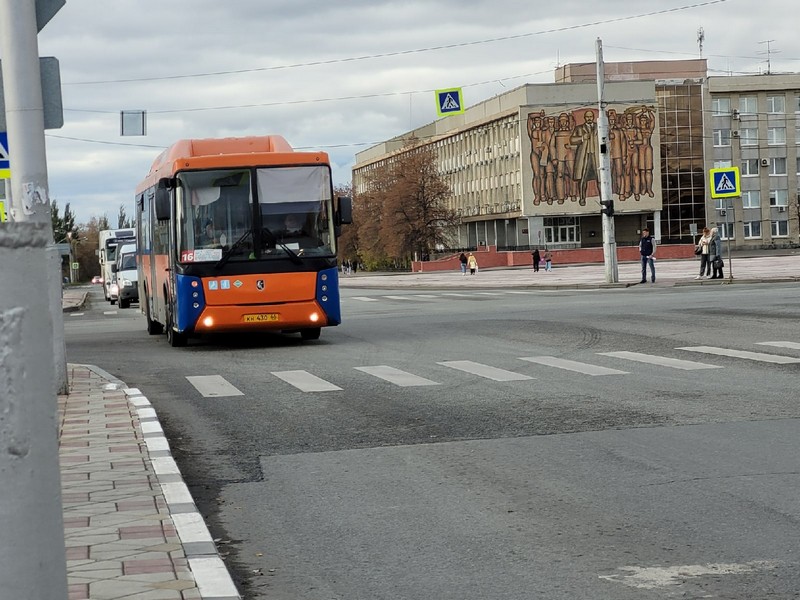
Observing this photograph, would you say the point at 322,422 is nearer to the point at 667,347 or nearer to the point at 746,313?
the point at 667,347

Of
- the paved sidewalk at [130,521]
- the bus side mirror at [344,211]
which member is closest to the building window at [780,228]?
the bus side mirror at [344,211]

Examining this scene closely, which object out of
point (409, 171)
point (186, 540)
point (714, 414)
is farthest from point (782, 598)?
point (409, 171)

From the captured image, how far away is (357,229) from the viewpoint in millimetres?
130625

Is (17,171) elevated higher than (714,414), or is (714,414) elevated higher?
(17,171)

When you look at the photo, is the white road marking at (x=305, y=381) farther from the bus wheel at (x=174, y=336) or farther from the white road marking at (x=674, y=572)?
the white road marking at (x=674, y=572)

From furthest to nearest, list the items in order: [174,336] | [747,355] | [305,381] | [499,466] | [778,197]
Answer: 1. [778,197]
2. [174,336]
3. [747,355]
4. [305,381]
5. [499,466]

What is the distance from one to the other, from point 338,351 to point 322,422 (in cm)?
850

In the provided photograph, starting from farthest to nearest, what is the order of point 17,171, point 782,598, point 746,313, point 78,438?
point 746,313 → point 17,171 → point 78,438 → point 782,598

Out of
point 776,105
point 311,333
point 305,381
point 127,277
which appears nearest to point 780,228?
point 776,105

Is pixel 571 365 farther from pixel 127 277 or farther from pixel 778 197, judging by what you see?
pixel 778 197

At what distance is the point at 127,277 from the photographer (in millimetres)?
51562

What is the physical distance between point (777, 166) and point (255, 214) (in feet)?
360

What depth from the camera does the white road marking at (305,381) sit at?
1396cm

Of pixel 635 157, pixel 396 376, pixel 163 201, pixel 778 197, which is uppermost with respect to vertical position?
pixel 635 157
